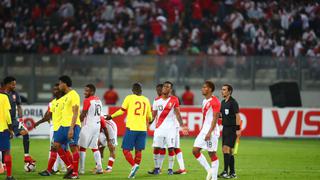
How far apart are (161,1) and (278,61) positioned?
7.25 meters

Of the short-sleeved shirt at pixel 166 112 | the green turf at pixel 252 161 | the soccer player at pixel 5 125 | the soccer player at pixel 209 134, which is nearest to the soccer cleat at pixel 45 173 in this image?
the green turf at pixel 252 161

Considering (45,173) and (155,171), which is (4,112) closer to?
(45,173)

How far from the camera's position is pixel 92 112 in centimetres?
1938

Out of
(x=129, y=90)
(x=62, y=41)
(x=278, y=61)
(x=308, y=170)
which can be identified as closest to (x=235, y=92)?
(x=278, y=61)

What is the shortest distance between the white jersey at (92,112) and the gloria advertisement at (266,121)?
1272cm

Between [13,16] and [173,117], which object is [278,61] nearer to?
[13,16]

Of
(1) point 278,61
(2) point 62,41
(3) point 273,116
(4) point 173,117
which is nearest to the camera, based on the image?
(4) point 173,117

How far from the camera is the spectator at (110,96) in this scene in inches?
1410

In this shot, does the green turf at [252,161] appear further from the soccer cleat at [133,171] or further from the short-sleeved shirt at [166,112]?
the short-sleeved shirt at [166,112]

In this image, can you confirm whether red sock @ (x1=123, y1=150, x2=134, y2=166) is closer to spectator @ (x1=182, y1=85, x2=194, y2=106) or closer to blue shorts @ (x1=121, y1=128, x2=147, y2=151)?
blue shorts @ (x1=121, y1=128, x2=147, y2=151)

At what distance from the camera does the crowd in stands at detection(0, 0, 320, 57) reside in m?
37.3

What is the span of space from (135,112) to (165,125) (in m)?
1.02

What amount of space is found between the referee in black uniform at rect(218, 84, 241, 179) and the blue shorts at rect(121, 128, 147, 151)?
6.38 feet

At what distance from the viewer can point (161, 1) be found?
130 feet
